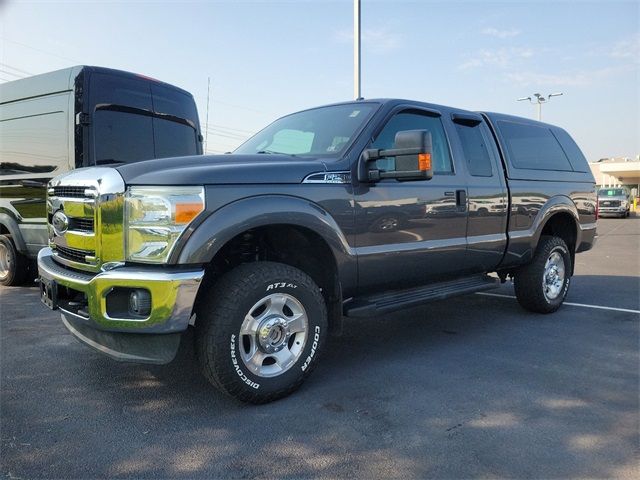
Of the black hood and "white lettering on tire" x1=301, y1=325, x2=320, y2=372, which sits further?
"white lettering on tire" x1=301, y1=325, x2=320, y2=372

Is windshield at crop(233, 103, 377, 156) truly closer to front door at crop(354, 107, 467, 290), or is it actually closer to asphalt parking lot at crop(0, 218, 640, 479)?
front door at crop(354, 107, 467, 290)

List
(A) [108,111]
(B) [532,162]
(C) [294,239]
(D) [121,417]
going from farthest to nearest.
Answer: (A) [108,111], (B) [532,162], (C) [294,239], (D) [121,417]

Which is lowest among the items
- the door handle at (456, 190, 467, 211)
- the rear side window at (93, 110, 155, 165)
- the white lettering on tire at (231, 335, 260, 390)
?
the white lettering on tire at (231, 335, 260, 390)

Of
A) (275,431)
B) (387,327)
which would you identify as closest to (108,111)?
(387,327)

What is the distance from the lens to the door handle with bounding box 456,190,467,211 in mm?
4352

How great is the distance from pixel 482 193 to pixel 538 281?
140cm

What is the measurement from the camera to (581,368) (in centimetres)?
381

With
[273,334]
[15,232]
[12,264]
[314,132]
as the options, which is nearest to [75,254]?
[273,334]

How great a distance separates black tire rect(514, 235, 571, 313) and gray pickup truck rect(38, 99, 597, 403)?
663 mm

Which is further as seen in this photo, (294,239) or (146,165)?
(294,239)

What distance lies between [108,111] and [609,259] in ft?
32.3

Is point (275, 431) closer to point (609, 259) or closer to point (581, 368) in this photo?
point (581, 368)

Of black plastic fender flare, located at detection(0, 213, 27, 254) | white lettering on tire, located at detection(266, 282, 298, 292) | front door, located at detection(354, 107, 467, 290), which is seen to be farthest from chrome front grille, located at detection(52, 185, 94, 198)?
black plastic fender flare, located at detection(0, 213, 27, 254)

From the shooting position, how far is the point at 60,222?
345 centimetres
